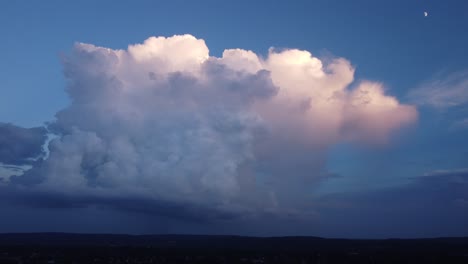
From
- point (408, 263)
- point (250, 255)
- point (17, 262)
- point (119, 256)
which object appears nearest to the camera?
point (17, 262)

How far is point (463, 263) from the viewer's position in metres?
159

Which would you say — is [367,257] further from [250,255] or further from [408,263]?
[250,255]

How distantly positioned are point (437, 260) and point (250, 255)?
77328 millimetres

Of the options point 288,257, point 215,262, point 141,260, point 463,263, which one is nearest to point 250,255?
point 288,257

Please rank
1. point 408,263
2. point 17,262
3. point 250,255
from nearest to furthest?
1. point 17,262
2. point 408,263
3. point 250,255

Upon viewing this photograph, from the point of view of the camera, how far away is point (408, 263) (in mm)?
167250

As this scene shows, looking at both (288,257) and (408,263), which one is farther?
(288,257)

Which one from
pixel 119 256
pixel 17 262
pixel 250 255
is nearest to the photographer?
pixel 17 262

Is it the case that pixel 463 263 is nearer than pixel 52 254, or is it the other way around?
pixel 463 263

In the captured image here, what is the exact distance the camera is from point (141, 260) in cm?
17100

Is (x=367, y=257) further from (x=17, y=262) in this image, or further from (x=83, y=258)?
(x=17, y=262)

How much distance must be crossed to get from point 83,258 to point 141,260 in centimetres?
2324

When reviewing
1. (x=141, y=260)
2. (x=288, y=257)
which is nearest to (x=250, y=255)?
(x=288, y=257)

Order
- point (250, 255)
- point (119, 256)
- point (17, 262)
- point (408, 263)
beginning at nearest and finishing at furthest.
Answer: point (17, 262) → point (408, 263) → point (119, 256) → point (250, 255)
